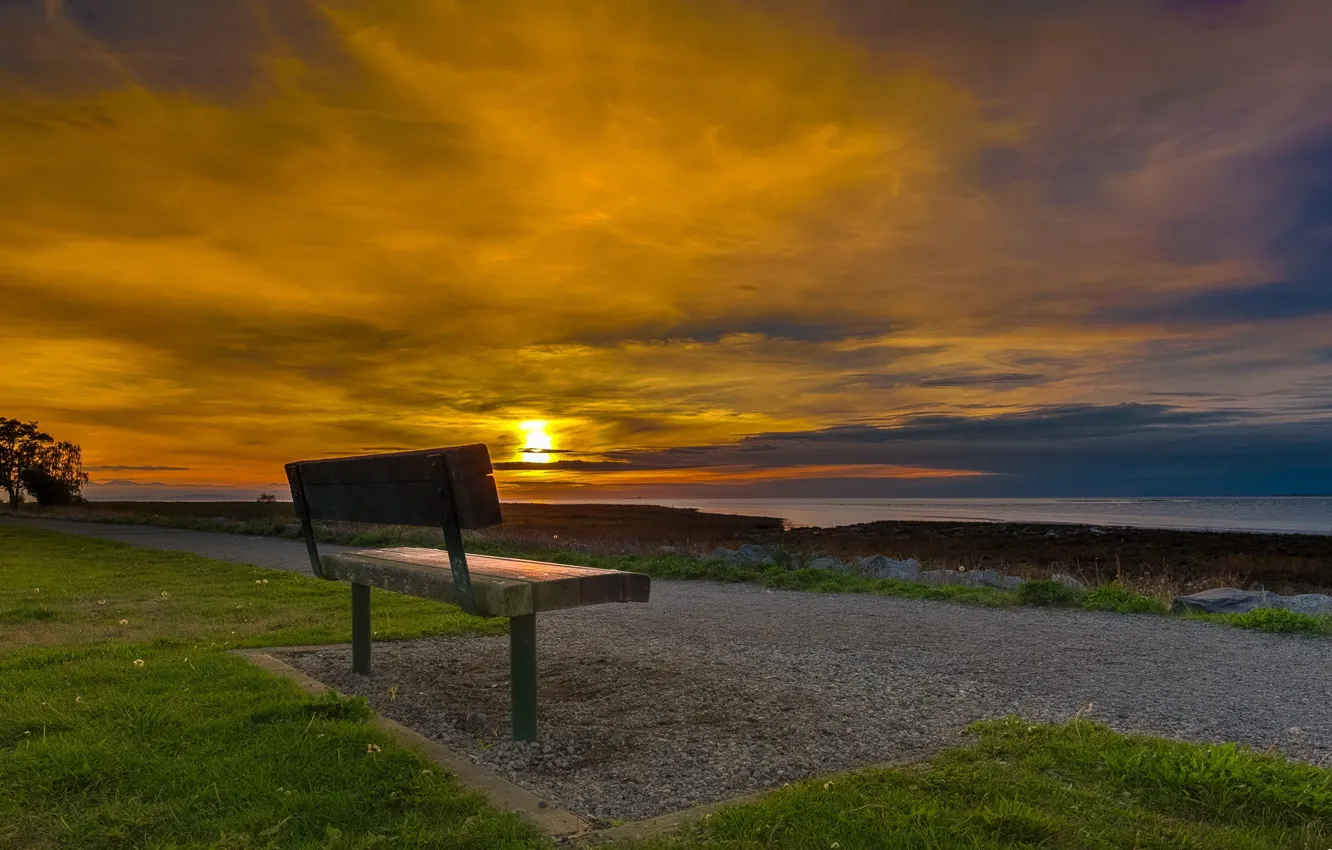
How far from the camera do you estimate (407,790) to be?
3.60 m

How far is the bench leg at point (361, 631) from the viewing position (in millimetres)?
5863

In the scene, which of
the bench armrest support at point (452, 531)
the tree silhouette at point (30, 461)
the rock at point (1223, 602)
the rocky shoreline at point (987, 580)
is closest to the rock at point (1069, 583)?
the rocky shoreline at point (987, 580)

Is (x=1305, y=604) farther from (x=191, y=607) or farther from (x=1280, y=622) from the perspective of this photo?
(x=191, y=607)

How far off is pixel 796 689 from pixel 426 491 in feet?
8.57

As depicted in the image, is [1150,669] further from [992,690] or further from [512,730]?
[512,730]

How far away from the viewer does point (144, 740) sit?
4266 millimetres

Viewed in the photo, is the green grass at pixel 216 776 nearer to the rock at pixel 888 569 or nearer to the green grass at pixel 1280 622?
the green grass at pixel 1280 622

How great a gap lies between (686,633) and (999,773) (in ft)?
13.5

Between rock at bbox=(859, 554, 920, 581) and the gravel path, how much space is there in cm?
333

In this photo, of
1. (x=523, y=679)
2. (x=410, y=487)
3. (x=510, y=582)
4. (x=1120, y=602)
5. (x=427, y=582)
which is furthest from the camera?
(x=1120, y=602)

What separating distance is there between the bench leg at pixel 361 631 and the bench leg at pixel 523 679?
1.87 metres

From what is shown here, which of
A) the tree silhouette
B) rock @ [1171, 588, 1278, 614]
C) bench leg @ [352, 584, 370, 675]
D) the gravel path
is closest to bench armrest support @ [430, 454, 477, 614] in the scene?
Result: the gravel path

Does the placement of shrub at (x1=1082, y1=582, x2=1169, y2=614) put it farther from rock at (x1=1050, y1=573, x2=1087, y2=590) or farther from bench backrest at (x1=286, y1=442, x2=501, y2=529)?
bench backrest at (x1=286, y1=442, x2=501, y2=529)

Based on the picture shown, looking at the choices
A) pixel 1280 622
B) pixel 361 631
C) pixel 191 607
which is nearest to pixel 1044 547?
pixel 1280 622
